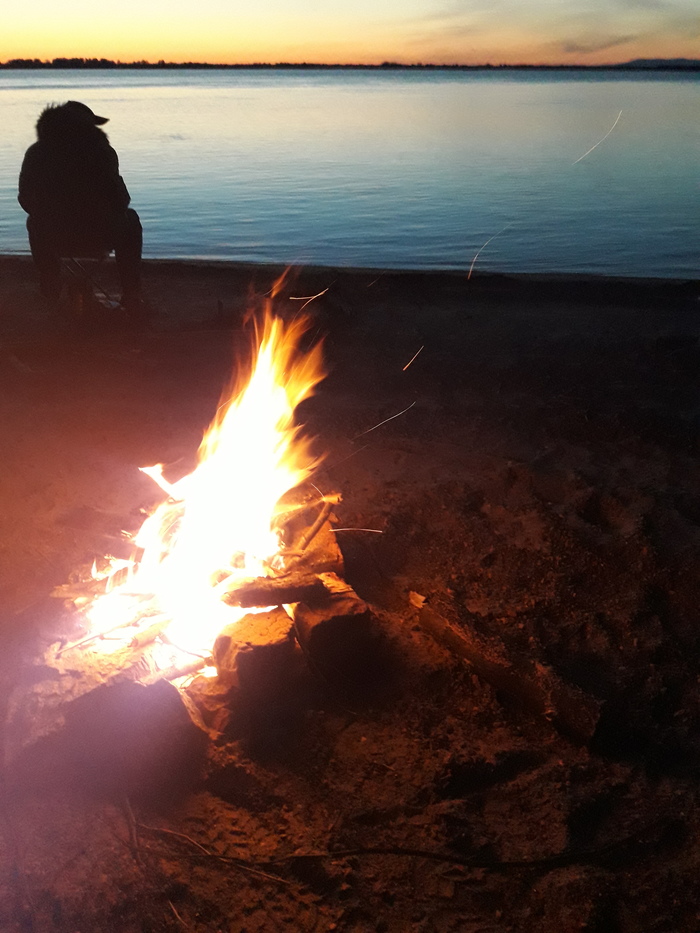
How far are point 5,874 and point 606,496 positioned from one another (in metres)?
3.21

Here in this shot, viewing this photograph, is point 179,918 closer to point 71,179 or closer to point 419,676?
point 419,676

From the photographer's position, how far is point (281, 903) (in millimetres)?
2400

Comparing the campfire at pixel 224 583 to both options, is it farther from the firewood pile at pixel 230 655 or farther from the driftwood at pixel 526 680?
the driftwood at pixel 526 680

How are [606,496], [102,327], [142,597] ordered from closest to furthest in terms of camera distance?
1. [142,597]
2. [606,496]
3. [102,327]

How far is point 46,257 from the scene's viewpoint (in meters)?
7.38

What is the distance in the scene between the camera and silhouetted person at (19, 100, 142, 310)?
682cm

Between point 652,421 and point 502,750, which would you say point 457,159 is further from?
point 502,750

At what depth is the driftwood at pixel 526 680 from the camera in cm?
286

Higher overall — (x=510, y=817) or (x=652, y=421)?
(x=652, y=421)

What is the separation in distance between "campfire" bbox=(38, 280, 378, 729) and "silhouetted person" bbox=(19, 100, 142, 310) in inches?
134

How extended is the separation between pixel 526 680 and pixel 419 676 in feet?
1.46

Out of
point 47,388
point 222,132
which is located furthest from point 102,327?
point 222,132

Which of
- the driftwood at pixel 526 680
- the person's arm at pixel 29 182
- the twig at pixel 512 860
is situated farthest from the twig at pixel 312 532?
the person's arm at pixel 29 182

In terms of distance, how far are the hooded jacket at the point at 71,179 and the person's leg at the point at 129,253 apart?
0.10 metres
